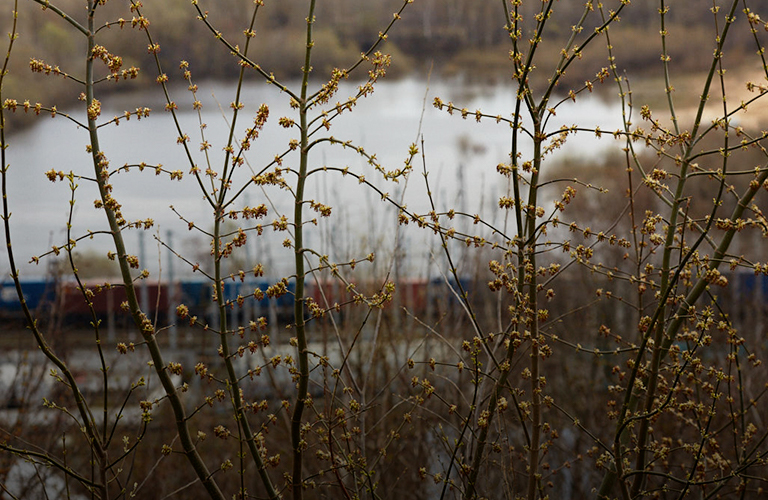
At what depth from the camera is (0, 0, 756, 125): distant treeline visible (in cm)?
479

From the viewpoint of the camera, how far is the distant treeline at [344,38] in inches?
189

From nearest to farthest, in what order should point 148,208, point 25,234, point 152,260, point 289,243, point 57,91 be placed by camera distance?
point 289,243, point 57,91, point 148,208, point 25,234, point 152,260

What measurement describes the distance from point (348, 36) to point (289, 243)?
4.21 m

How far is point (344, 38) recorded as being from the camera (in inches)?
207

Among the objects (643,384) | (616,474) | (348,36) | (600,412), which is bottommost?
(600,412)

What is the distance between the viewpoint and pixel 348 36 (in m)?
5.35

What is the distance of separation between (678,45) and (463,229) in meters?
2.29

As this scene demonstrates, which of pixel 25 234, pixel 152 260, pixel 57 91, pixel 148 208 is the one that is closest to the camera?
pixel 57 91

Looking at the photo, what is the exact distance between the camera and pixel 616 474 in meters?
1.58

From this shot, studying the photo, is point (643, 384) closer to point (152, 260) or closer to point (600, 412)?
point (600, 412)

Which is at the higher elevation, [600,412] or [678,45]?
[678,45]

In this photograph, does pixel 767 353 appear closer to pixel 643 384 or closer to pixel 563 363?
pixel 563 363

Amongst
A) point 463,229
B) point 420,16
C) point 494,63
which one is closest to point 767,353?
point 463,229

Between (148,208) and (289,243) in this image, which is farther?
(148,208)
